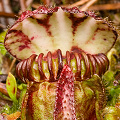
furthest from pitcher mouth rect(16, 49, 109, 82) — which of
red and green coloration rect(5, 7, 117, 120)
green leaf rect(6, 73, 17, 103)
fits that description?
green leaf rect(6, 73, 17, 103)

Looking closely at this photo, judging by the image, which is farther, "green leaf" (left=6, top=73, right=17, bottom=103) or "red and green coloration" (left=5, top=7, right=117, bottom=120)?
"green leaf" (left=6, top=73, right=17, bottom=103)

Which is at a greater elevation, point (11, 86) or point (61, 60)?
point (61, 60)

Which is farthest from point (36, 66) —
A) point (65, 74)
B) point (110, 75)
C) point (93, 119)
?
point (110, 75)

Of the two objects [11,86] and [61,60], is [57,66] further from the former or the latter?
[11,86]

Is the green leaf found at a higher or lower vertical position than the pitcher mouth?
lower

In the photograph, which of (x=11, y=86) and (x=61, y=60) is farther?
(x=11, y=86)

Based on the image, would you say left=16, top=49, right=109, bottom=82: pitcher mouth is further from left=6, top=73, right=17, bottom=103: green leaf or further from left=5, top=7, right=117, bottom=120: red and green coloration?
left=6, top=73, right=17, bottom=103: green leaf

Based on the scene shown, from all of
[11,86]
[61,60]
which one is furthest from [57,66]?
[11,86]

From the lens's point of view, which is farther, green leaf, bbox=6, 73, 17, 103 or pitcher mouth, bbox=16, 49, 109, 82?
green leaf, bbox=6, 73, 17, 103

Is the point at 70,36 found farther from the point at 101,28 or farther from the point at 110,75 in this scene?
the point at 110,75
